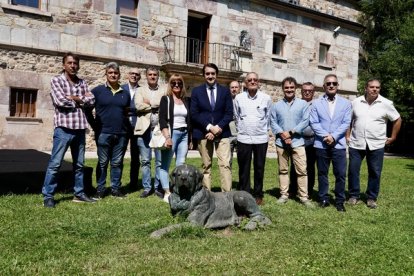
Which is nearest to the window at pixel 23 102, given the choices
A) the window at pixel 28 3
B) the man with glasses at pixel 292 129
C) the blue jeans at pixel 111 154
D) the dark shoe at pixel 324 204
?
the window at pixel 28 3

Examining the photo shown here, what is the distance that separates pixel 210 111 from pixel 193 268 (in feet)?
9.14

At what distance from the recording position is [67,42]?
11.8 metres

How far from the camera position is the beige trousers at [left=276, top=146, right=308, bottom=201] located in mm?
6051

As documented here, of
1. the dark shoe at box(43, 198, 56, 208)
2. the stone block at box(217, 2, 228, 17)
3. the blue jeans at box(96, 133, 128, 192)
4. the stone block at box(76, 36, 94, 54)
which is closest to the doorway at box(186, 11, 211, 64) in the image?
the stone block at box(217, 2, 228, 17)

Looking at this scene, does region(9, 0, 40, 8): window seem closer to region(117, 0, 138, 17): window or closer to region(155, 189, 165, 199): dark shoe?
region(117, 0, 138, 17): window

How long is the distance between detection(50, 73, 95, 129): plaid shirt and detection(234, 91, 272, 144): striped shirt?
6.93 ft

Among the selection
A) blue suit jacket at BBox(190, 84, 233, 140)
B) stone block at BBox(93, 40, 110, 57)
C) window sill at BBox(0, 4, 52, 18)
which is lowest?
blue suit jacket at BBox(190, 84, 233, 140)

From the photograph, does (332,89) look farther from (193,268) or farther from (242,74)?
(242,74)

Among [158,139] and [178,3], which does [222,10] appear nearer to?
[178,3]

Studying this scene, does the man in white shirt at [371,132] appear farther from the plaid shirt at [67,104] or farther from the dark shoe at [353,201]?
the plaid shirt at [67,104]

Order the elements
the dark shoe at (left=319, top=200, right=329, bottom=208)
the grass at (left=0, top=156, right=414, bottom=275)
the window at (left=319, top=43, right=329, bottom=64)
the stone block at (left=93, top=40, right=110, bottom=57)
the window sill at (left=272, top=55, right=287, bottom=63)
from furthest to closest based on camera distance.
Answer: the window at (left=319, top=43, right=329, bottom=64), the window sill at (left=272, top=55, right=287, bottom=63), the stone block at (left=93, top=40, right=110, bottom=57), the dark shoe at (left=319, top=200, right=329, bottom=208), the grass at (left=0, top=156, right=414, bottom=275)

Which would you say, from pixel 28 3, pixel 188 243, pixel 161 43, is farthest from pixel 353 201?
pixel 28 3

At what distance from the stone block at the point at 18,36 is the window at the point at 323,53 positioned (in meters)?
12.2

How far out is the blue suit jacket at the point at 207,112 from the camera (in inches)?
222
